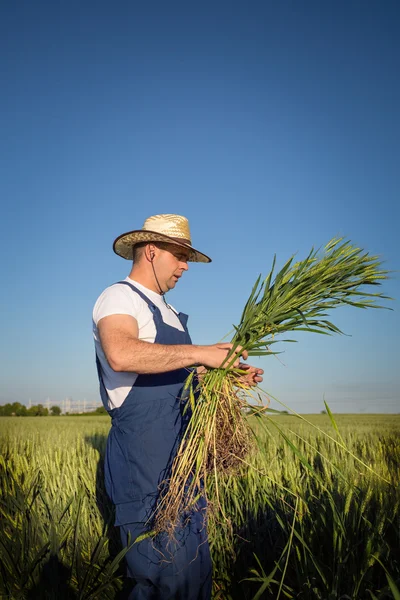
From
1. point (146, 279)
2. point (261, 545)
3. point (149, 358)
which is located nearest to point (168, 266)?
point (146, 279)

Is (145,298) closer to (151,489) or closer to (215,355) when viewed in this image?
(215,355)

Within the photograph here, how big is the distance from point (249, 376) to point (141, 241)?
101 centimetres

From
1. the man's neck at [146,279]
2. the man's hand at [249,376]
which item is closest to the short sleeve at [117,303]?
the man's neck at [146,279]

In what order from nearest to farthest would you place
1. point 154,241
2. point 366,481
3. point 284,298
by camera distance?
point 284,298, point 154,241, point 366,481

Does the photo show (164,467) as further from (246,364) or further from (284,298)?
(284,298)

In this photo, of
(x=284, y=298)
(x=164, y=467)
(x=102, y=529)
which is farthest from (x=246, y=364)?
(x=102, y=529)

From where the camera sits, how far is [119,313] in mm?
2277

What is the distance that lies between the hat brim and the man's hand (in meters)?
0.74

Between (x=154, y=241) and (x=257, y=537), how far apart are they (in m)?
1.80

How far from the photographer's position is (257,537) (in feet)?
9.14

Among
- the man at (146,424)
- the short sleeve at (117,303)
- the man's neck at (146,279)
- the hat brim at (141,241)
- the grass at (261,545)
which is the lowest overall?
the grass at (261,545)

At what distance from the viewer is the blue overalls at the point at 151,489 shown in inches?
88.2

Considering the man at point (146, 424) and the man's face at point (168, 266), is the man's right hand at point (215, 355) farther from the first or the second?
the man's face at point (168, 266)

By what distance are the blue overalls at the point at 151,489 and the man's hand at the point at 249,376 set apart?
33 centimetres
